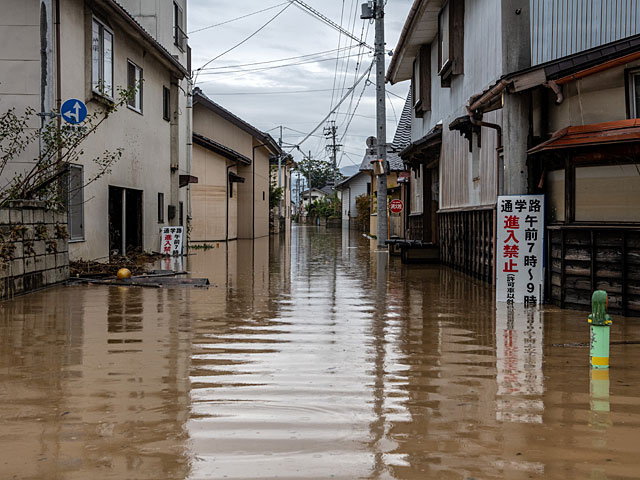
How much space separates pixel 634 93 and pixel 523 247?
2.78 m

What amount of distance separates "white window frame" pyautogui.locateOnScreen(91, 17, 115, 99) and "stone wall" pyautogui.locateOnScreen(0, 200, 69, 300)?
4.10 meters

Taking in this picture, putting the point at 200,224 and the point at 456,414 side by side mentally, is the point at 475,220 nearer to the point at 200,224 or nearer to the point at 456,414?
the point at 456,414

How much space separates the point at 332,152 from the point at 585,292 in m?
83.1

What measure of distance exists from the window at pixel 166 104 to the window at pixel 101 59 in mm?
5527

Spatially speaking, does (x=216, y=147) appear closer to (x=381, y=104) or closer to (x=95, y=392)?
(x=381, y=104)

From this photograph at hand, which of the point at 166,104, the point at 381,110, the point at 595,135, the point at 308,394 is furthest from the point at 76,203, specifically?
the point at 381,110

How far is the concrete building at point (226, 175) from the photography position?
112ft

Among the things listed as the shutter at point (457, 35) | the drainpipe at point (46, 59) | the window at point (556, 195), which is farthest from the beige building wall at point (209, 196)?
the window at point (556, 195)

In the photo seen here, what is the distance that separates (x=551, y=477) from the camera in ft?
13.3

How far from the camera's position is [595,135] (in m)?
10.2

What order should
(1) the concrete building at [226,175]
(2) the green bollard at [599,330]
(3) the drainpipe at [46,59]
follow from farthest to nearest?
1. (1) the concrete building at [226,175]
2. (3) the drainpipe at [46,59]
3. (2) the green bollard at [599,330]

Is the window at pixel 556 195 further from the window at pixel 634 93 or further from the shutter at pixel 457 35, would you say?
the shutter at pixel 457 35

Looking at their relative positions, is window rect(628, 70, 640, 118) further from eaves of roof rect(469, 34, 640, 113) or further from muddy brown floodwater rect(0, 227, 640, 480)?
muddy brown floodwater rect(0, 227, 640, 480)

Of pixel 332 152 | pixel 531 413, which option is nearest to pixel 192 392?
pixel 531 413
